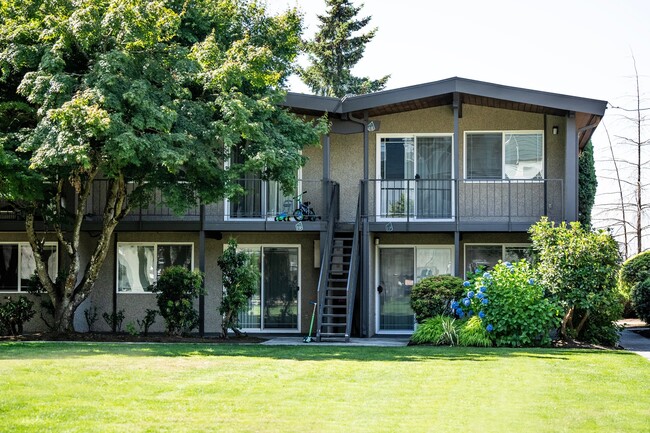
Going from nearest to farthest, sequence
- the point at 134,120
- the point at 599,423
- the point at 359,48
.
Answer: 1. the point at 599,423
2. the point at 134,120
3. the point at 359,48

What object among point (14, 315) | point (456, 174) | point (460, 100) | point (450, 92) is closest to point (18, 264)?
point (14, 315)

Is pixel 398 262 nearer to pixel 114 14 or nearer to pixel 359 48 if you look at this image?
pixel 114 14

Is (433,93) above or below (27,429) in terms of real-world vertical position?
above

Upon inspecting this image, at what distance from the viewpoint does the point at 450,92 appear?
21.0 meters

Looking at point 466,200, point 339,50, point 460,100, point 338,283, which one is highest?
point 339,50

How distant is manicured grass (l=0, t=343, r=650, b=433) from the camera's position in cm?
981

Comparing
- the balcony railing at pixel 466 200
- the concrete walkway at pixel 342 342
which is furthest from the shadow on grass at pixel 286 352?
the balcony railing at pixel 466 200

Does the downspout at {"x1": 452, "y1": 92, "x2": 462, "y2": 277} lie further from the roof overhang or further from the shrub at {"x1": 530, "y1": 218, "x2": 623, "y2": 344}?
the shrub at {"x1": 530, "y1": 218, "x2": 623, "y2": 344}

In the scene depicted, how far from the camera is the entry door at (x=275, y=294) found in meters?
22.8

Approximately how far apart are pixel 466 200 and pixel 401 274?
95.2 inches

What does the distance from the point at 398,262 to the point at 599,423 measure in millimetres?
13304

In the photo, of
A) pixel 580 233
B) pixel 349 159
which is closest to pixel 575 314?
pixel 580 233

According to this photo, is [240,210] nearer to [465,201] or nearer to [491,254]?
[465,201]

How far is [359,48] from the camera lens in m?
43.7
